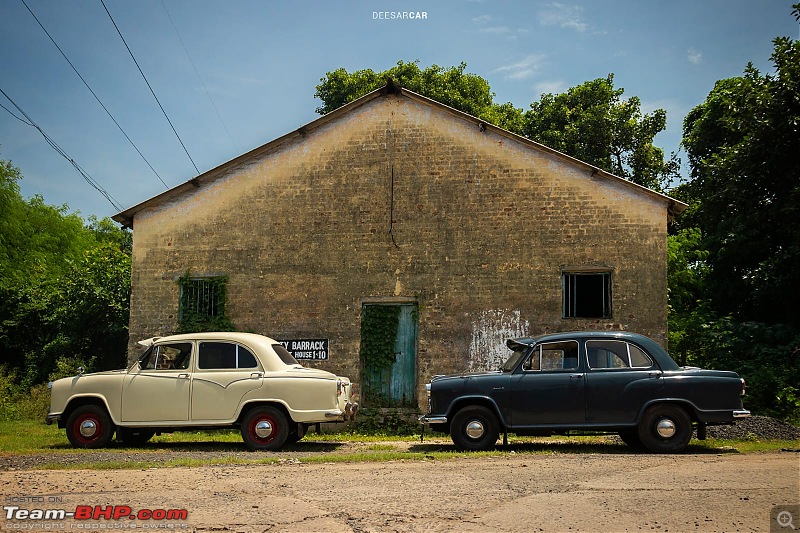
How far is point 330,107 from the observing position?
35719mm

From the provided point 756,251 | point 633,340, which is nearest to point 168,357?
point 633,340

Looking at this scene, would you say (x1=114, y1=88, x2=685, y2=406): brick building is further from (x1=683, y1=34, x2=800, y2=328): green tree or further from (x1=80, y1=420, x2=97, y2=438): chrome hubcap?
(x1=683, y1=34, x2=800, y2=328): green tree

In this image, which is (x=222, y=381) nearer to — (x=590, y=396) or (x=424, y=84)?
(x=590, y=396)

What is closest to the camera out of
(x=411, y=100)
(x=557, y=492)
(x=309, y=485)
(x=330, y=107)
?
(x=557, y=492)

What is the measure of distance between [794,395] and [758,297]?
586cm

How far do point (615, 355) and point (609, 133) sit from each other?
21371mm

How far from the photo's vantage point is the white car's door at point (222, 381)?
484 inches

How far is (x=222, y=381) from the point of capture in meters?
12.4

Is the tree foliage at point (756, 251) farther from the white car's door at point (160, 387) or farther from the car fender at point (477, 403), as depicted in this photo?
the white car's door at point (160, 387)

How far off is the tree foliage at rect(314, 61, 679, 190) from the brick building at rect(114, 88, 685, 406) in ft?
45.4

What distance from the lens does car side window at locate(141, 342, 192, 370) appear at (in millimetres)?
12742

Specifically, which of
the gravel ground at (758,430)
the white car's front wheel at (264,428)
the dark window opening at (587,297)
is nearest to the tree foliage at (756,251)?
the gravel ground at (758,430)

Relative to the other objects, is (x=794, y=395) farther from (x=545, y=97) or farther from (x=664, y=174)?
(x=545, y=97)

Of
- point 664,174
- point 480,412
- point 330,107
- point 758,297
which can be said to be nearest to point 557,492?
point 480,412
